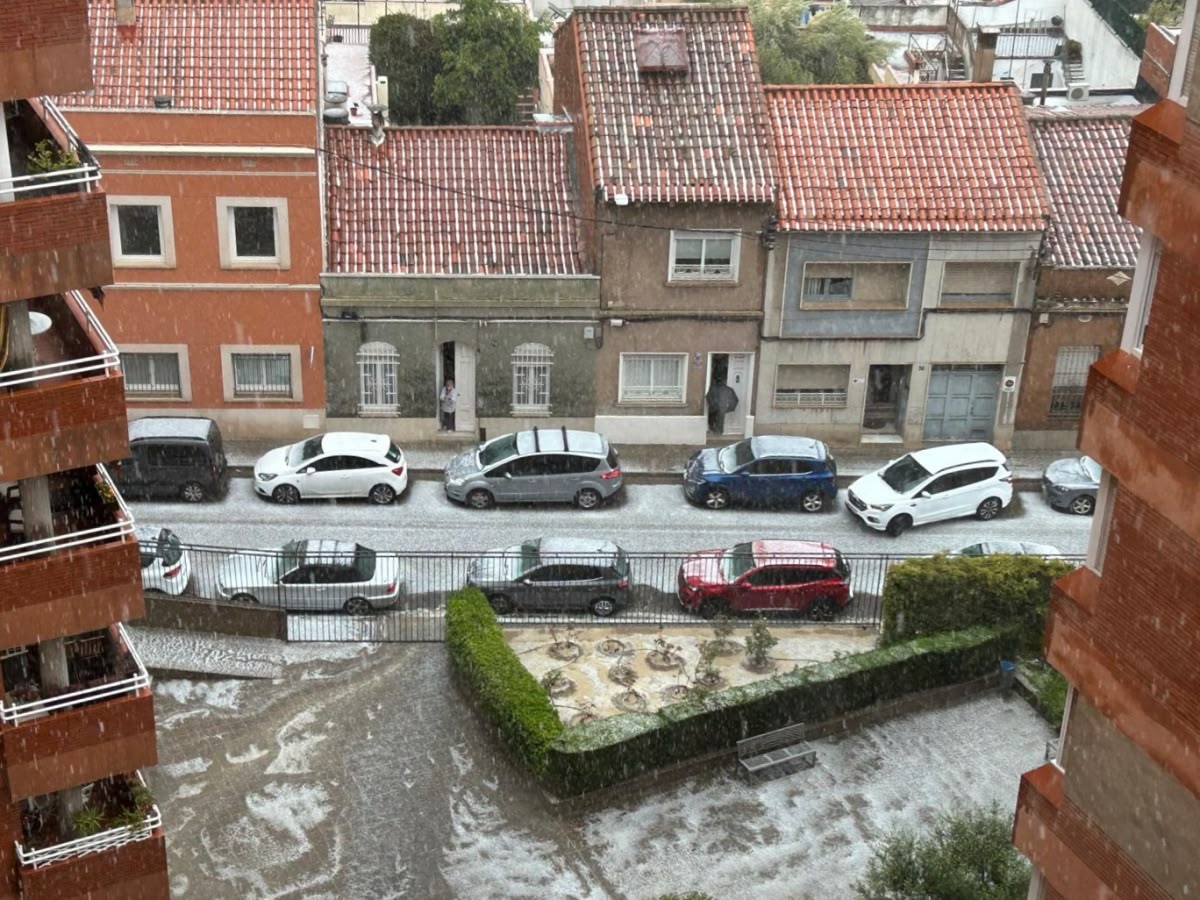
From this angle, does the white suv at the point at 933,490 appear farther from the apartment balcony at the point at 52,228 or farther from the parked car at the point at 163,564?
the apartment balcony at the point at 52,228

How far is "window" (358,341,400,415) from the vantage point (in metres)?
36.6

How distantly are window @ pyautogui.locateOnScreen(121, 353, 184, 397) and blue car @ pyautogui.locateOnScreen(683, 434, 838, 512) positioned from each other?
39.7ft

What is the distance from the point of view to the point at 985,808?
24703 mm

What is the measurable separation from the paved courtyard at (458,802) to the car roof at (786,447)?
8504 millimetres

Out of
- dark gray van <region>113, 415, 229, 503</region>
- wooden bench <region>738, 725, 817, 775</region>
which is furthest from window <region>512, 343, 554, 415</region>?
wooden bench <region>738, 725, 817, 775</region>

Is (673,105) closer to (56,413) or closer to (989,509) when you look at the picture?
(989,509)

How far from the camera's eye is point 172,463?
3381 cm

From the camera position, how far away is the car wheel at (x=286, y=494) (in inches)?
1351

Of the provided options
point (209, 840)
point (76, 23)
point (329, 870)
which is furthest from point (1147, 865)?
point (209, 840)

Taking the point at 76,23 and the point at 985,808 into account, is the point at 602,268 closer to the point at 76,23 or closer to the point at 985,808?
the point at 985,808

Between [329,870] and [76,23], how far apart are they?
13.6 meters

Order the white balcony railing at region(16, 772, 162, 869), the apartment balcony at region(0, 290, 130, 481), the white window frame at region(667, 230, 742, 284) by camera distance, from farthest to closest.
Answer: the white window frame at region(667, 230, 742, 284)
the white balcony railing at region(16, 772, 162, 869)
the apartment balcony at region(0, 290, 130, 481)

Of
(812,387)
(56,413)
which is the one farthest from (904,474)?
(56,413)

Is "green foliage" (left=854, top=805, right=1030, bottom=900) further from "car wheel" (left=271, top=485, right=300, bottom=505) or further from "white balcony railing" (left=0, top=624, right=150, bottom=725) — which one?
"car wheel" (left=271, top=485, right=300, bottom=505)
